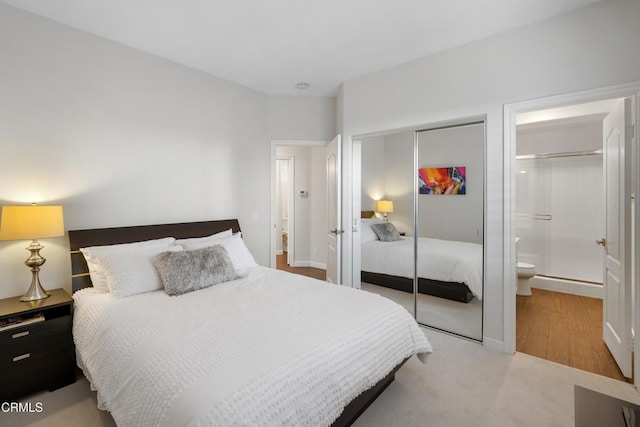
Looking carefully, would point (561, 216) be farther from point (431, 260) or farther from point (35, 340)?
point (35, 340)

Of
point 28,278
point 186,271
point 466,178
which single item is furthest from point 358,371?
point 28,278

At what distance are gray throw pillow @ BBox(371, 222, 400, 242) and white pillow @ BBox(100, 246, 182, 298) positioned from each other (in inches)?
90.4

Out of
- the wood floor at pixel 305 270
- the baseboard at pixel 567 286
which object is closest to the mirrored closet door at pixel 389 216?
the wood floor at pixel 305 270

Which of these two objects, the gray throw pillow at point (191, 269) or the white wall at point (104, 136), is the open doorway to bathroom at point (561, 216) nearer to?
the gray throw pillow at point (191, 269)

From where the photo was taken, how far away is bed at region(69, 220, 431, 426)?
4.04ft

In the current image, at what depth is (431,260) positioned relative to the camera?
3.23 m

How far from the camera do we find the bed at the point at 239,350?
1.23 metres

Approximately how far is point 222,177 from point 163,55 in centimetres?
133

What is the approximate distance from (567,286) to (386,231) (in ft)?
9.61

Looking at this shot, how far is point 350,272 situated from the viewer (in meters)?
3.79

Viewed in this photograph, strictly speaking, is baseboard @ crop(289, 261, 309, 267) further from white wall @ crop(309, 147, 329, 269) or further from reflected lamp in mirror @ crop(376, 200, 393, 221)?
reflected lamp in mirror @ crop(376, 200, 393, 221)

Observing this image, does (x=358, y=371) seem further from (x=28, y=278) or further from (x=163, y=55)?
(x=163, y=55)

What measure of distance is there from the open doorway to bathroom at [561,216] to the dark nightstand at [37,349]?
4.08m

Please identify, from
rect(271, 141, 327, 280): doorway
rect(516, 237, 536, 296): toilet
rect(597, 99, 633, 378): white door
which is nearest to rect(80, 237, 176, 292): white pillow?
rect(271, 141, 327, 280): doorway
